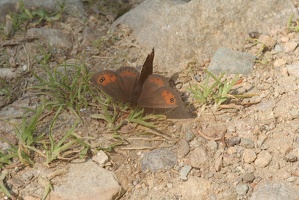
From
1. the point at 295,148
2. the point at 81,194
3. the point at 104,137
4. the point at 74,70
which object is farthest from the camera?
the point at 74,70

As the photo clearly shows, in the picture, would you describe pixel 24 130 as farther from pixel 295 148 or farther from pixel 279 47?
pixel 279 47

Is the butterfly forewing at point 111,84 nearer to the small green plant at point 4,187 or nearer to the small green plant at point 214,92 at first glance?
the small green plant at point 214,92

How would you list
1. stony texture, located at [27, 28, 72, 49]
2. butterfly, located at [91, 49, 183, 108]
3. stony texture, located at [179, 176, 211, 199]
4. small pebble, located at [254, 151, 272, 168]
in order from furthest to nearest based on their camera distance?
1. stony texture, located at [27, 28, 72, 49]
2. butterfly, located at [91, 49, 183, 108]
3. small pebble, located at [254, 151, 272, 168]
4. stony texture, located at [179, 176, 211, 199]

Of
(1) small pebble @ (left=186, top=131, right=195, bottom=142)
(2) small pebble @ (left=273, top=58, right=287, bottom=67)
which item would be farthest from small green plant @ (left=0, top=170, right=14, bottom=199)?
(2) small pebble @ (left=273, top=58, right=287, bottom=67)

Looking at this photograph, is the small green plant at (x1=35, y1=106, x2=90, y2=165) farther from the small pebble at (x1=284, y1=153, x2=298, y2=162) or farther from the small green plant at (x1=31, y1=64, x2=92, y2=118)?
the small pebble at (x1=284, y1=153, x2=298, y2=162)

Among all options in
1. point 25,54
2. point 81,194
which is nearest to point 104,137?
point 81,194

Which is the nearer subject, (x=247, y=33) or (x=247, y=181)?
(x=247, y=181)

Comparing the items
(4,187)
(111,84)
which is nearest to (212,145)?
(111,84)

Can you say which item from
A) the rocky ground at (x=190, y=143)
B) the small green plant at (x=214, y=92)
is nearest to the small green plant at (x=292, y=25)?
the rocky ground at (x=190, y=143)

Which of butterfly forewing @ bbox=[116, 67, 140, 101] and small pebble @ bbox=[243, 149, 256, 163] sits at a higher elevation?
butterfly forewing @ bbox=[116, 67, 140, 101]
